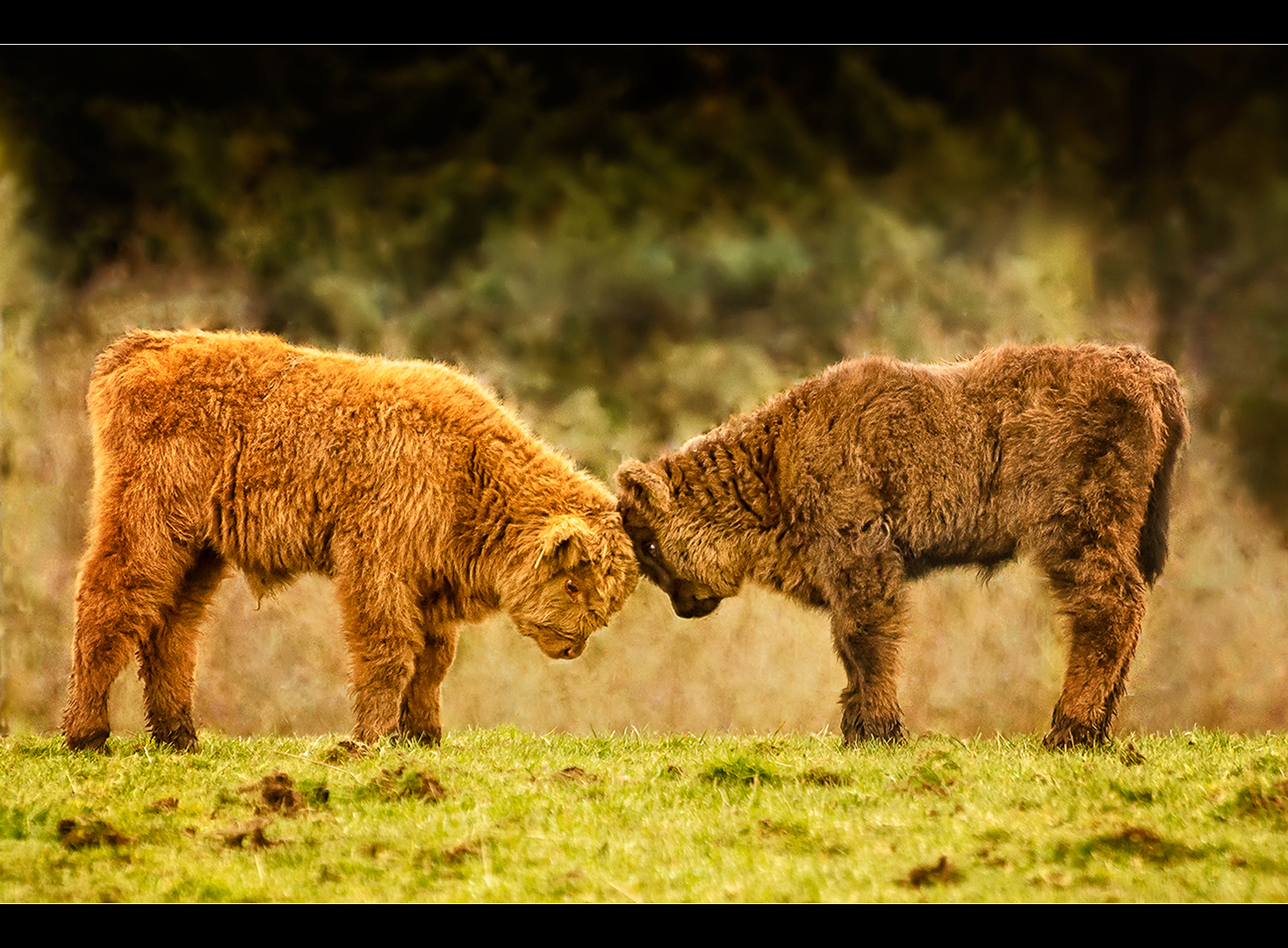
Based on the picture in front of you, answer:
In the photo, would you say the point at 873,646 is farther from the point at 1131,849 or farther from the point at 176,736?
the point at 176,736

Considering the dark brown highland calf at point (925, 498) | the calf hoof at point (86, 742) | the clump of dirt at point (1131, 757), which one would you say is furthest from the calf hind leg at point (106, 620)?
the clump of dirt at point (1131, 757)

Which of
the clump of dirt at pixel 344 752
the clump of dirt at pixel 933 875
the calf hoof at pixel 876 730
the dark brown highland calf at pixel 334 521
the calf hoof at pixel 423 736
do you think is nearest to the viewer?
the clump of dirt at pixel 933 875

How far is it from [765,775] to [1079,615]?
8.57 ft

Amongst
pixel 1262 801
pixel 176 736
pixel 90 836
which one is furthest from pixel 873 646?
pixel 90 836

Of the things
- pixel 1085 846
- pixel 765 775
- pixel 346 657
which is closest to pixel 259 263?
pixel 346 657

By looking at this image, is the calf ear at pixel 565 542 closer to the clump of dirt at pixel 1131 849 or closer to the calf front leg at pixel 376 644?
the calf front leg at pixel 376 644

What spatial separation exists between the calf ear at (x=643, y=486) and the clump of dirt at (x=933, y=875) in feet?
14.6

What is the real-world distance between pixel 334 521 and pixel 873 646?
12.4ft

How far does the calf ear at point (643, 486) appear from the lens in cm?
976

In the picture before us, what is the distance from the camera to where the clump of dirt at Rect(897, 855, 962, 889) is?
18.2 feet

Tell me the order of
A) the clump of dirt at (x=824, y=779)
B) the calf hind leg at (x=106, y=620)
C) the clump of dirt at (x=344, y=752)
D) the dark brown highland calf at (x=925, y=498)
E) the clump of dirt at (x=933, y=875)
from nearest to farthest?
1. the clump of dirt at (x=933, y=875)
2. the clump of dirt at (x=824, y=779)
3. the clump of dirt at (x=344, y=752)
4. the dark brown highland calf at (x=925, y=498)
5. the calf hind leg at (x=106, y=620)

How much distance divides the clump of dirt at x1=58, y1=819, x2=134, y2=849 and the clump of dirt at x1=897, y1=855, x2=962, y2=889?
11.8ft

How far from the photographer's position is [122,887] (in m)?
5.67

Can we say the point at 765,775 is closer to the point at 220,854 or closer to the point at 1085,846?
the point at 1085,846
